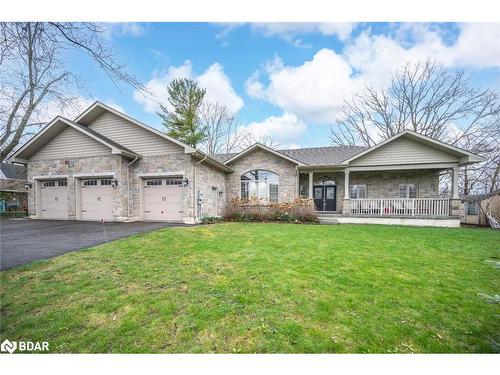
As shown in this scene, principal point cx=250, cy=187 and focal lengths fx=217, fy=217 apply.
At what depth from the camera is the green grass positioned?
230 centimetres

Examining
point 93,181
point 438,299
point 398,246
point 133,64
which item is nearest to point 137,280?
point 133,64

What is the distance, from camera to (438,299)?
3.19 metres

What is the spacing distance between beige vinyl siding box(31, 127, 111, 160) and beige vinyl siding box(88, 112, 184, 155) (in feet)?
2.88

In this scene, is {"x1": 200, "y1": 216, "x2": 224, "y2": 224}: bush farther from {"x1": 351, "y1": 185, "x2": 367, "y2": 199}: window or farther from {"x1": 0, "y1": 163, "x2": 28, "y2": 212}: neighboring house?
{"x1": 0, "y1": 163, "x2": 28, "y2": 212}: neighboring house

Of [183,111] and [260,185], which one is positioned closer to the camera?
[260,185]

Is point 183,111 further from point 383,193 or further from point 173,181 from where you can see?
point 383,193

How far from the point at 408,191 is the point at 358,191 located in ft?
9.11

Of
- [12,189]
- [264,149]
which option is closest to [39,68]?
[264,149]

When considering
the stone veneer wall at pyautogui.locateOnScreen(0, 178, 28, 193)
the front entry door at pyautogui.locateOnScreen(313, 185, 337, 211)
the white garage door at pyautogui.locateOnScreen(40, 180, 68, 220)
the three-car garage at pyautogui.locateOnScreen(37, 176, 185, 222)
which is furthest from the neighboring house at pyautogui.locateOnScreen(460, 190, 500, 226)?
the stone veneer wall at pyautogui.locateOnScreen(0, 178, 28, 193)

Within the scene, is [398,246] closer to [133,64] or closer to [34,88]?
[133,64]

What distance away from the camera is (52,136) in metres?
11.3

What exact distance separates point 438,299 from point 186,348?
3554mm

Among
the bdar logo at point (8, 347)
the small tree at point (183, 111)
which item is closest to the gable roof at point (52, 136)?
the bdar logo at point (8, 347)

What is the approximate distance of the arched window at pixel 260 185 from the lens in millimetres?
13344
